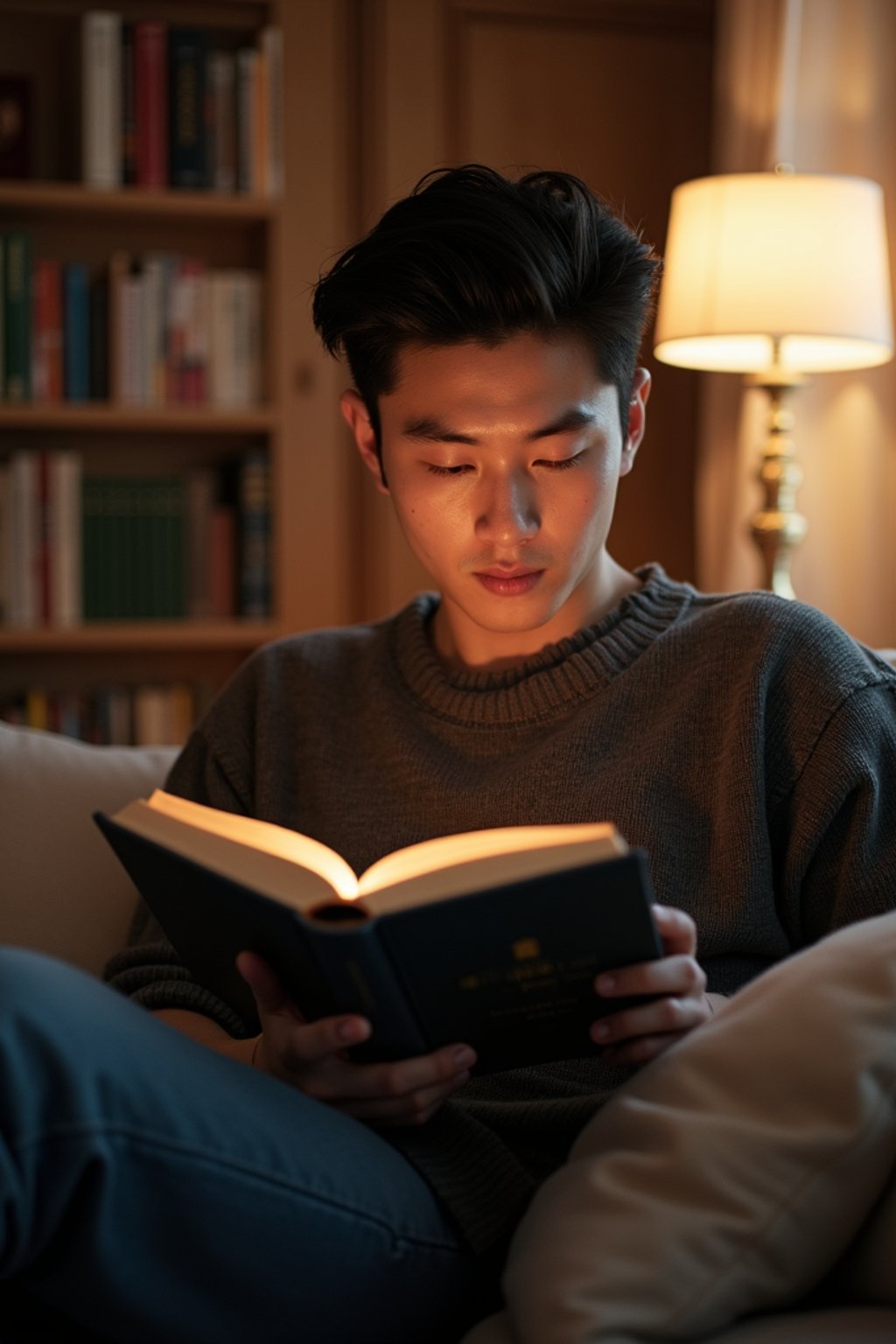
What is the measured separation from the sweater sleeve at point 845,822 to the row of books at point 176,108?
2026 millimetres

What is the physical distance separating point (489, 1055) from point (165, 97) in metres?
2.32

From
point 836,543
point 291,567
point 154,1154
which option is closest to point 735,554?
point 836,543

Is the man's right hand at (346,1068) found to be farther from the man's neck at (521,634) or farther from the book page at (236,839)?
the man's neck at (521,634)

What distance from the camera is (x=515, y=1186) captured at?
40.4 inches

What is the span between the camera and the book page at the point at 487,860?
818mm

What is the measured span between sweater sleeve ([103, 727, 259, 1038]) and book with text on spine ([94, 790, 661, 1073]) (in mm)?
237

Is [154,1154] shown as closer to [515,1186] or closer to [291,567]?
[515,1186]

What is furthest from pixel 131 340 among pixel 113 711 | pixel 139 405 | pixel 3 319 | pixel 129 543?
pixel 113 711

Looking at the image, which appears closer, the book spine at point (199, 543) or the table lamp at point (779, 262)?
the table lamp at point (779, 262)

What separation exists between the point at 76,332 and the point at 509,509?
1.80m

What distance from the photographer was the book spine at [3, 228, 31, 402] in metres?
2.75

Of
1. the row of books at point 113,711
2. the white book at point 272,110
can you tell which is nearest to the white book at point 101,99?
the white book at point 272,110

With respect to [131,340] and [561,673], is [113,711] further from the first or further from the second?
[561,673]

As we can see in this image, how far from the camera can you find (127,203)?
9.12 feet
